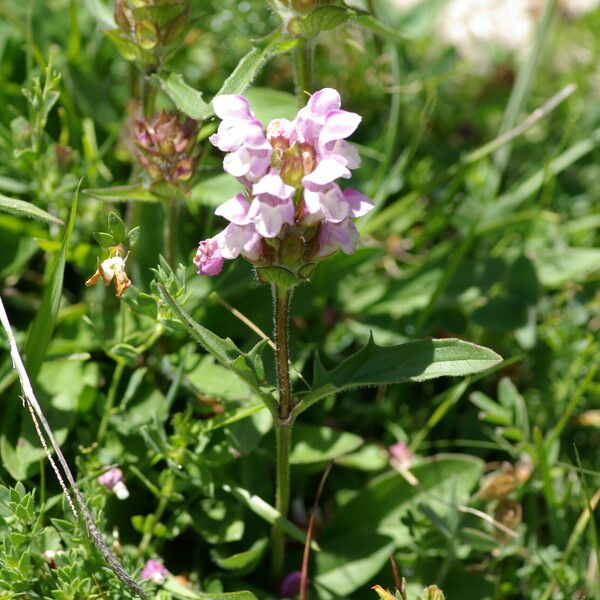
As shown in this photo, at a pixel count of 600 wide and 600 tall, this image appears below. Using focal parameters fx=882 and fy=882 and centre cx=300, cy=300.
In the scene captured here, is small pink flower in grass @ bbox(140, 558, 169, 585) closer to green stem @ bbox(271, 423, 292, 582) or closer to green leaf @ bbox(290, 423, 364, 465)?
green stem @ bbox(271, 423, 292, 582)

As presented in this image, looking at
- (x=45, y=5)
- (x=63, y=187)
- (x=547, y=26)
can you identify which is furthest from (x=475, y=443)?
(x=45, y=5)

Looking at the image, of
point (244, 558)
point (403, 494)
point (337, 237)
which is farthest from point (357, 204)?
point (403, 494)

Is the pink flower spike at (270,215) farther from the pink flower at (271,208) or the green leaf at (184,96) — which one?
the green leaf at (184,96)

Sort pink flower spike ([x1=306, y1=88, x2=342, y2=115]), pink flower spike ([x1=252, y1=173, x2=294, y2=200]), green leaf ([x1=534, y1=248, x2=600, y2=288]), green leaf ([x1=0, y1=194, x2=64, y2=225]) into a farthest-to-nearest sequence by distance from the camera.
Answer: green leaf ([x1=534, y1=248, x2=600, y2=288])
green leaf ([x1=0, y1=194, x2=64, y2=225])
pink flower spike ([x1=306, y1=88, x2=342, y2=115])
pink flower spike ([x1=252, y1=173, x2=294, y2=200])

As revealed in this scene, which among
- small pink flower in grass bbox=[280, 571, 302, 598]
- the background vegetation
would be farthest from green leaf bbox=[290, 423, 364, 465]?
small pink flower in grass bbox=[280, 571, 302, 598]

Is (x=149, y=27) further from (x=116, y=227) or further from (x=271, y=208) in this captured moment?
(x=271, y=208)
